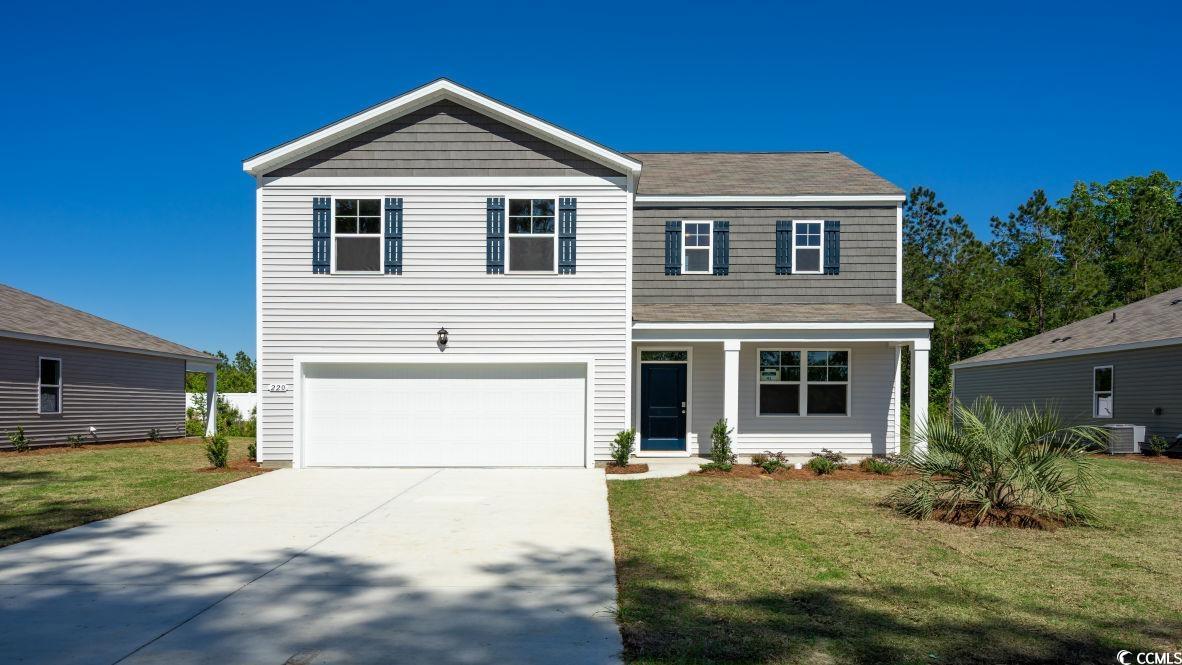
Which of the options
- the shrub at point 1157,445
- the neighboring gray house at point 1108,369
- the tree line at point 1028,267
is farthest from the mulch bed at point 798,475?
the tree line at point 1028,267

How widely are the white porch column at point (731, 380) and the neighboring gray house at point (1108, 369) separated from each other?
6.48 meters

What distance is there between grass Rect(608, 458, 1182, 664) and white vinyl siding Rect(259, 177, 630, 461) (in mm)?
5089

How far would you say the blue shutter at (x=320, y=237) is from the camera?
47.5 feet

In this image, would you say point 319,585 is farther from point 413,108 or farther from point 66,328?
point 66,328

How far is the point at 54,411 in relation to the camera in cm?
1941

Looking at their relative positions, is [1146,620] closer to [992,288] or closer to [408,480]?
[408,480]

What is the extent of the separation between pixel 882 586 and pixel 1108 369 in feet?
60.2

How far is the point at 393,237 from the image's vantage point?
14.5 m

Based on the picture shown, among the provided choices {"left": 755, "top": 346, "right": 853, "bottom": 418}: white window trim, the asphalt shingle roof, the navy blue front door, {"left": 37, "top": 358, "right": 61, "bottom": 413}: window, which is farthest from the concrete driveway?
{"left": 37, "top": 358, "right": 61, "bottom": 413}: window

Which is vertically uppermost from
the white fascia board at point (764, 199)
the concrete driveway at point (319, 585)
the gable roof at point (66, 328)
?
the white fascia board at point (764, 199)

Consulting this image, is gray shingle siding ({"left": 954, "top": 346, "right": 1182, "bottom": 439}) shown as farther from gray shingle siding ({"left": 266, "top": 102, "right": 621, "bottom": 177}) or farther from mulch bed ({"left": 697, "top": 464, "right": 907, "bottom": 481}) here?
gray shingle siding ({"left": 266, "top": 102, "right": 621, "bottom": 177})

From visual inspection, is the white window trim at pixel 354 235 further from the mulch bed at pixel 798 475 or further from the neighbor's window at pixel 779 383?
the neighbor's window at pixel 779 383

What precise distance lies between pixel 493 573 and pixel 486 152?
961 centimetres

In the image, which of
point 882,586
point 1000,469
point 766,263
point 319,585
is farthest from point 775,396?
point 319,585
